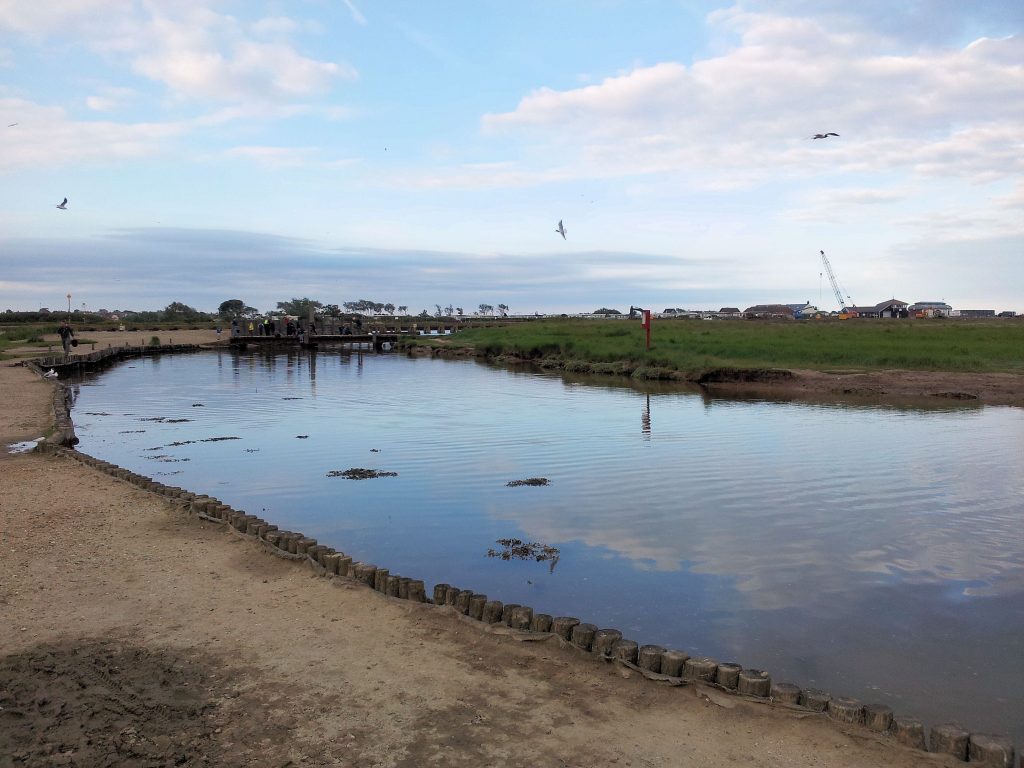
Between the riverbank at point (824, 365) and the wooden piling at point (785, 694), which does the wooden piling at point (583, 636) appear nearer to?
the wooden piling at point (785, 694)

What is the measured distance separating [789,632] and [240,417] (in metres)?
18.6

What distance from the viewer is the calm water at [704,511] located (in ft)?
23.6

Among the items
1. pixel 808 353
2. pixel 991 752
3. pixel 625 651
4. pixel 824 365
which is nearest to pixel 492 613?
pixel 625 651

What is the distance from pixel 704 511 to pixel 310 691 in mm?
7626

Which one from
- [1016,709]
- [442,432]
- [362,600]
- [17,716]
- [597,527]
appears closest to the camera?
[17,716]

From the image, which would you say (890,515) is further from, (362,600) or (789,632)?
(362,600)

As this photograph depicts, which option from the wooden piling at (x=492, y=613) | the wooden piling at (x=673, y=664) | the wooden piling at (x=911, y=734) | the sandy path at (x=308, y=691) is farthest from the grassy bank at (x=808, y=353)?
the wooden piling at (x=911, y=734)

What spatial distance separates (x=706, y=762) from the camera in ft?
→ 15.0

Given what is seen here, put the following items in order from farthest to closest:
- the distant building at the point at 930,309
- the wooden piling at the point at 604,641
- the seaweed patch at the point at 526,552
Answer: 1. the distant building at the point at 930,309
2. the seaweed patch at the point at 526,552
3. the wooden piling at the point at 604,641

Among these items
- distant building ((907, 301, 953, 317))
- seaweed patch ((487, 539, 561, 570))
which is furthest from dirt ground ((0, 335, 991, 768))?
distant building ((907, 301, 953, 317))

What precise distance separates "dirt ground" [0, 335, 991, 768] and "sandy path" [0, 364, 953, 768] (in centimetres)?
1

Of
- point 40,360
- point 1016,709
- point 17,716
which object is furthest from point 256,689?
point 40,360

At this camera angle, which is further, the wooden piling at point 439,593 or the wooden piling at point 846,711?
the wooden piling at point 439,593

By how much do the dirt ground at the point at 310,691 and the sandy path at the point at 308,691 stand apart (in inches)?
0.5
